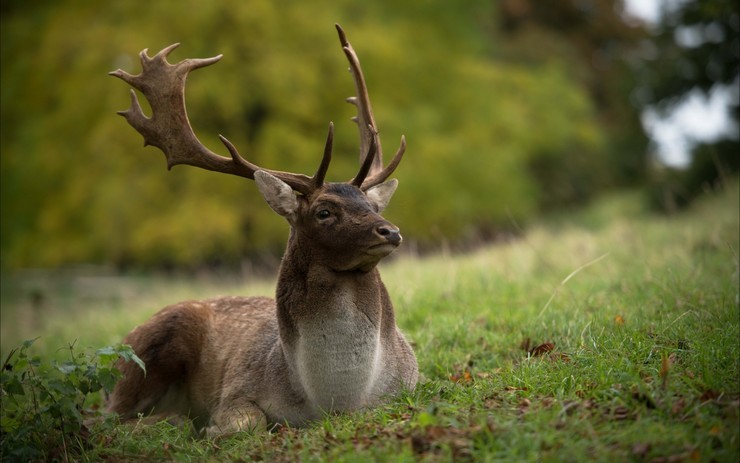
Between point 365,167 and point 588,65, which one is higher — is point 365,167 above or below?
below

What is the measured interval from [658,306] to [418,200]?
13.1 m

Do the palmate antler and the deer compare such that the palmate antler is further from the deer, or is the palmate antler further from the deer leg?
the deer leg

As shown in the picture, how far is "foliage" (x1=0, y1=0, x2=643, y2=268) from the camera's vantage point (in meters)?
17.6

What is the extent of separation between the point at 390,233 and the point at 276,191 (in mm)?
960

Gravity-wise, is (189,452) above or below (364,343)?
below

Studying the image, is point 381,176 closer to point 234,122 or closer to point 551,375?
point 551,375

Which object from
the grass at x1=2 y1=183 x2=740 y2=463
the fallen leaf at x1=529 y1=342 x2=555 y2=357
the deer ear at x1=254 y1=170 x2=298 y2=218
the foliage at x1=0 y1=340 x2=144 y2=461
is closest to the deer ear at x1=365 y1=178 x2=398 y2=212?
the deer ear at x1=254 y1=170 x2=298 y2=218

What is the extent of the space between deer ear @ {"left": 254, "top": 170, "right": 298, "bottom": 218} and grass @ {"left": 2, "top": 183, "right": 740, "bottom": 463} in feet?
4.71

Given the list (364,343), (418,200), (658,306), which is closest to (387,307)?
(364,343)

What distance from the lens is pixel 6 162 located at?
20891 mm

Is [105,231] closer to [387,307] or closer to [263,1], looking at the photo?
[263,1]

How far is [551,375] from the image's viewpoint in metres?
5.01

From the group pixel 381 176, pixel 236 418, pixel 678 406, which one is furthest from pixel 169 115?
pixel 678 406

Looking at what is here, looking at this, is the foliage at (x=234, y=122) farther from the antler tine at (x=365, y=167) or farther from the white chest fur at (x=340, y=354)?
the white chest fur at (x=340, y=354)
